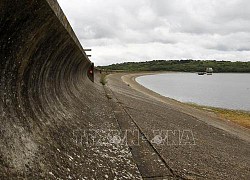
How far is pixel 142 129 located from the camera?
7.65m

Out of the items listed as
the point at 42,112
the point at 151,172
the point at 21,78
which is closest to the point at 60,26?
the point at 21,78

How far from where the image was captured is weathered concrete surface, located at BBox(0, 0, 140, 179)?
121 inches

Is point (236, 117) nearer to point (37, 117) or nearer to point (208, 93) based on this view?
point (37, 117)

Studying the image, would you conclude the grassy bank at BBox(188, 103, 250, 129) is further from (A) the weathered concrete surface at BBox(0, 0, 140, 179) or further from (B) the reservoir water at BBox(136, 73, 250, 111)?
(A) the weathered concrete surface at BBox(0, 0, 140, 179)

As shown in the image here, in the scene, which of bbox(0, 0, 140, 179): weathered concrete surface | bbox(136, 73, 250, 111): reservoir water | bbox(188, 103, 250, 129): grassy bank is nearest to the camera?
bbox(0, 0, 140, 179): weathered concrete surface

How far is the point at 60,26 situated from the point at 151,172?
219 cm

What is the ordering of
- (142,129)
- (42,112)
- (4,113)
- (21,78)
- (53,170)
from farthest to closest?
(142,129) → (42,112) → (21,78) → (53,170) → (4,113)

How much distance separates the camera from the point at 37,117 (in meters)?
4.27

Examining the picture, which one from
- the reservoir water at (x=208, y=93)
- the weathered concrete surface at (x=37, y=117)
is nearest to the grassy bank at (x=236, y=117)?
the reservoir water at (x=208, y=93)

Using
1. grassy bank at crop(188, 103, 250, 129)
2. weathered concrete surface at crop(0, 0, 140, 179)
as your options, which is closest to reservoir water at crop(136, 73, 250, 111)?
grassy bank at crop(188, 103, 250, 129)

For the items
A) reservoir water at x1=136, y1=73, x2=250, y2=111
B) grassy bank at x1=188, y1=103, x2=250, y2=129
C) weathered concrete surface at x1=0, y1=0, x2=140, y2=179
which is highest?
weathered concrete surface at x1=0, y1=0, x2=140, y2=179

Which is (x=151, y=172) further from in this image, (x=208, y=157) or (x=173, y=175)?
(x=208, y=157)

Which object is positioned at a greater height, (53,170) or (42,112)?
(42,112)

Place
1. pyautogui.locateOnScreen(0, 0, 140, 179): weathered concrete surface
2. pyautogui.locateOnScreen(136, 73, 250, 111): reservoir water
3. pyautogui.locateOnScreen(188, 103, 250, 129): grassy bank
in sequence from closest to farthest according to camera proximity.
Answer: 1. pyautogui.locateOnScreen(0, 0, 140, 179): weathered concrete surface
2. pyautogui.locateOnScreen(188, 103, 250, 129): grassy bank
3. pyautogui.locateOnScreen(136, 73, 250, 111): reservoir water
